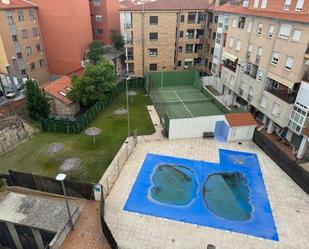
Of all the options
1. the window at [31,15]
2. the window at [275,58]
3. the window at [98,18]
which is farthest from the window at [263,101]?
the window at [31,15]

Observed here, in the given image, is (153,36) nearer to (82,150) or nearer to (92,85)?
(92,85)

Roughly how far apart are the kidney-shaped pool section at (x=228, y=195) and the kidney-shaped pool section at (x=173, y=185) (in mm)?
1341

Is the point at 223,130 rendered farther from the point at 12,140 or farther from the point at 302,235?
the point at 12,140

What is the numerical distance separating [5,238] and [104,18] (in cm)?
4204

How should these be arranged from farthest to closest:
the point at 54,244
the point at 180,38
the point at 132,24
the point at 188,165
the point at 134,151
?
the point at 180,38 → the point at 132,24 → the point at 134,151 → the point at 188,165 → the point at 54,244

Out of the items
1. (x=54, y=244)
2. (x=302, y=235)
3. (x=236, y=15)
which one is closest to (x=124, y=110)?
(x=236, y=15)

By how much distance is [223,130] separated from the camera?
28.3 meters

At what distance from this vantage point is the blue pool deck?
58.2 feet

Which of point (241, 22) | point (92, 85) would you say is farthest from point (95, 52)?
point (241, 22)

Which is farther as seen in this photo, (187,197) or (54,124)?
(54,124)

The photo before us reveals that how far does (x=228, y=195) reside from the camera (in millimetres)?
20672

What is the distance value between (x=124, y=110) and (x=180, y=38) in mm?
19436

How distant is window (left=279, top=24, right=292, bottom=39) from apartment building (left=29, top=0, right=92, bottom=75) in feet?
103

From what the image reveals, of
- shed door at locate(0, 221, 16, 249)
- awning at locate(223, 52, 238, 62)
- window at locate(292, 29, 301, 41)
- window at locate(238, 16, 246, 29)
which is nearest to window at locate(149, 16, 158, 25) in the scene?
awning at locate(223, 52, 238, 62)
